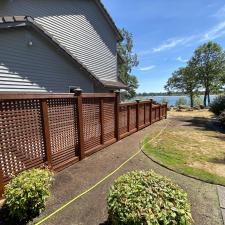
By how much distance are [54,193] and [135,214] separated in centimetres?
245

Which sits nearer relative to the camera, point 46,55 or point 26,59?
point 26,59

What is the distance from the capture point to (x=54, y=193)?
420 centimetres

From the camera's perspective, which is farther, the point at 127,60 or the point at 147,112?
the point at 127,60

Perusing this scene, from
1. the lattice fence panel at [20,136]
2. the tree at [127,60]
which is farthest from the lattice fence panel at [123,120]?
the tree at [127,60]

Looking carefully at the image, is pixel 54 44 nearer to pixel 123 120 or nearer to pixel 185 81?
pixel 123 120

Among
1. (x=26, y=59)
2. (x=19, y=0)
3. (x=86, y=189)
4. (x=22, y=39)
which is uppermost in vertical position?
(x=19, y=0)

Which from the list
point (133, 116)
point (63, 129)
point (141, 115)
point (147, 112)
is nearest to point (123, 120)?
point (133, 116)

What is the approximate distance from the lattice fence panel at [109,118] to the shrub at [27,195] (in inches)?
174

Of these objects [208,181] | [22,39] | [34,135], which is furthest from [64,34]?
[208,181]

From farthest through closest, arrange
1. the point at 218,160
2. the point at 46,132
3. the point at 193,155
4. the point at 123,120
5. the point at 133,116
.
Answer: the point at 133,116, the point at 123,120, the point at 193,155, the point at 218,160, the point at 46,132

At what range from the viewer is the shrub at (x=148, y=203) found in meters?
2.42

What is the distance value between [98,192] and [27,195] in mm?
1669

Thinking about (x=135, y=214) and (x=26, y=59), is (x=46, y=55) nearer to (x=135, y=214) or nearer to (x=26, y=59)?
(x=26, y=59)

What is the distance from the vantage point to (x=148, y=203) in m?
2.53
